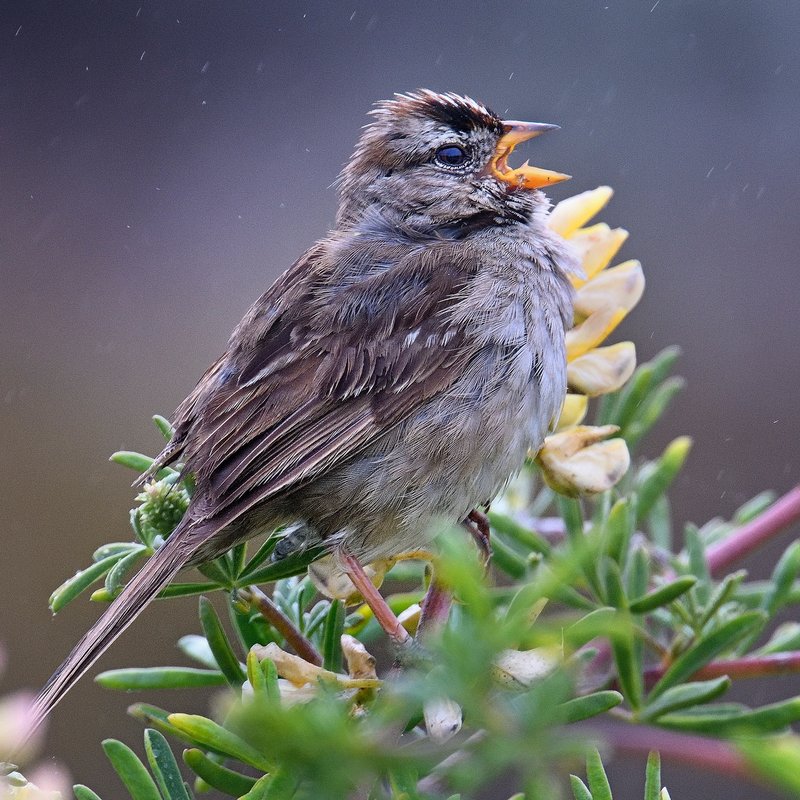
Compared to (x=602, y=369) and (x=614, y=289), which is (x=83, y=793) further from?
(x=614, y=289)

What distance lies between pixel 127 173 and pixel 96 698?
14.7ft

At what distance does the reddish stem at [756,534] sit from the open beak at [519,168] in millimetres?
1371

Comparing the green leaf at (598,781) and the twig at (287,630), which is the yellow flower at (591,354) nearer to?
the twig at (287,630)

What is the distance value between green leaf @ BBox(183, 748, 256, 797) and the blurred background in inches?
173

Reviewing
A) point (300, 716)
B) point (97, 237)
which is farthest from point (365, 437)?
point (97, 237)

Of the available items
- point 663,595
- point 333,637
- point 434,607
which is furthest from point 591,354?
point 333,637

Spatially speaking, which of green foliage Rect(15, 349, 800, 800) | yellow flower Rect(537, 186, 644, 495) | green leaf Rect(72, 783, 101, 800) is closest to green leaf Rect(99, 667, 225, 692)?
green foliage Rect(15, 349, 800, 800)

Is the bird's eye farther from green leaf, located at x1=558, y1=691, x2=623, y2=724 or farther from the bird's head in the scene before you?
green leaf, located at x1=558, y1=691, x2=623, y2=724

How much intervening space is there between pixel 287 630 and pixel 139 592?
48 centimetres

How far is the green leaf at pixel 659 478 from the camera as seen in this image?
2.24m

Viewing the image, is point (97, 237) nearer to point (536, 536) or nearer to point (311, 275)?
point (311, 275)

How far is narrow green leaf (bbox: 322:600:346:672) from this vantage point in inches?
67.1

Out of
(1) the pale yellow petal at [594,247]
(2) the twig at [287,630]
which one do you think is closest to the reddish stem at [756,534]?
(1) the pale yellow petal at [594,247]

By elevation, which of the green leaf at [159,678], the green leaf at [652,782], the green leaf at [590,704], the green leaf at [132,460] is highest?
the green leaf at [132,460]
